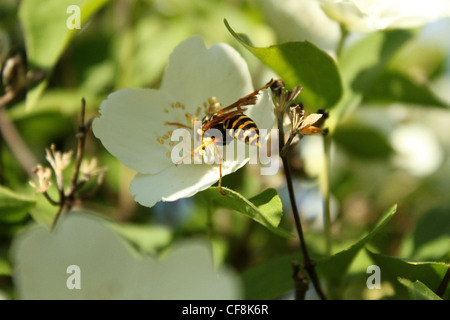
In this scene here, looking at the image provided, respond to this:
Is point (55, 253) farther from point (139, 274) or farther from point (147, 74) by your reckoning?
point (147, 74)

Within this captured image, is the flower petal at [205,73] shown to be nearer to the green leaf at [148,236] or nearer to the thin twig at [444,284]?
the green leaf at [148,236]

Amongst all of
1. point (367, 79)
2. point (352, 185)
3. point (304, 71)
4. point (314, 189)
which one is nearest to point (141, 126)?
point (304, 71)

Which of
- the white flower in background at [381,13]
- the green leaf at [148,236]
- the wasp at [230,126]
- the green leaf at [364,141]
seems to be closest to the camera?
the wasp at [230,126]

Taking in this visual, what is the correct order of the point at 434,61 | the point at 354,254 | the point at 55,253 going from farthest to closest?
the point at 434,61
the point at 354,254
the point at 55,253

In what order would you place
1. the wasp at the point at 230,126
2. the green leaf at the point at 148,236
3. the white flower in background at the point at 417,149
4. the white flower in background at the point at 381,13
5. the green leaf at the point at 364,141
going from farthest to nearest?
the white flower in background at the point at 417,149
the green leaf at the point at 364,141
the green leaf at the point at 148,236
the white flower in background at the point at 381,13
the wasp at the point at 230,126

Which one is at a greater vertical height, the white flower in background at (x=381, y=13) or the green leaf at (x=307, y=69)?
the white flower in background at (x=381, y=13)

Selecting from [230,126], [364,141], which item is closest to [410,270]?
[230,126]

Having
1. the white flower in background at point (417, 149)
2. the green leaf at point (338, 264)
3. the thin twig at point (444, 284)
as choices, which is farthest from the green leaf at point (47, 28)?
the white flower in background at point (417, 149)
